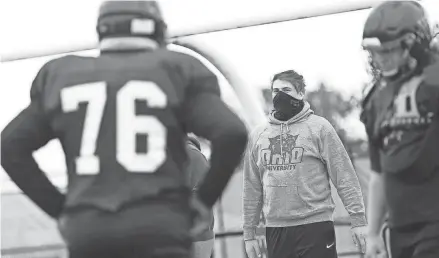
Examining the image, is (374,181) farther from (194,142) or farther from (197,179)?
(194,142)

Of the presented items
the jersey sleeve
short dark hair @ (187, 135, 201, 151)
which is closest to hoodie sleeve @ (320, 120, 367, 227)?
short dark hair @ (187, 135, 201, 151)

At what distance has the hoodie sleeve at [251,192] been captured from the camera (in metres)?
6.49

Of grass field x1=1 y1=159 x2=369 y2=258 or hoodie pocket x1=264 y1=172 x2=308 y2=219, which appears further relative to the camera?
grass field x1=1 y1=159 x2=369 y2=258

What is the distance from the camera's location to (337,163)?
605 cm

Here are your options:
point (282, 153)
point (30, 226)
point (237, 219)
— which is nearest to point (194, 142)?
point (282, 153)

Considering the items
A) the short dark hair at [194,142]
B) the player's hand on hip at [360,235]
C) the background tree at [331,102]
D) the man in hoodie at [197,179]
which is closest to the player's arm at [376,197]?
the player's hand on hip at [360,235]

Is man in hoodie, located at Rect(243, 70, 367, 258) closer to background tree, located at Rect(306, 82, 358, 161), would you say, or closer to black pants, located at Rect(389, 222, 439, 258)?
black pants, located at Rect(389, 222, 439, 258)

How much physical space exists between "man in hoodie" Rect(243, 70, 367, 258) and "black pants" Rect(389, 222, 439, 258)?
2.17 m

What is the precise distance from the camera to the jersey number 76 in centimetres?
312

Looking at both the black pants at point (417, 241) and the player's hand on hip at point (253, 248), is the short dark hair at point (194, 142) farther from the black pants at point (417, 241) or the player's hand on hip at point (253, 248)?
the black pants at point (417, 241)

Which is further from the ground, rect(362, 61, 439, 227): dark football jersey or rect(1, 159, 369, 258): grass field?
rect(362, 61, 439, 227): dark football jersey

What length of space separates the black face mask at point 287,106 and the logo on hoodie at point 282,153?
6.7 inches

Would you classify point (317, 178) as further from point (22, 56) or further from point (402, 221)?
point (22, 56)

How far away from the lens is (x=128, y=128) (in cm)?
314
